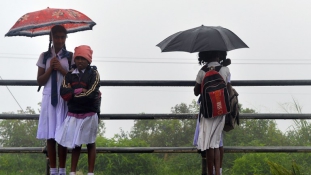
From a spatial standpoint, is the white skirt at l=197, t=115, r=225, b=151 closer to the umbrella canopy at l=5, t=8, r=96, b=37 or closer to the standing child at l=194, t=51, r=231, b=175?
the standing child at l=194, t=51, r=231, b=175

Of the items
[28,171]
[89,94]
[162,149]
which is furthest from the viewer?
[28,171]

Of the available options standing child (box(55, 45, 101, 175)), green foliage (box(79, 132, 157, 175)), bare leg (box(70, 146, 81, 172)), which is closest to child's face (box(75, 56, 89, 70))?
standing child (box(55, 45, 101, 175))

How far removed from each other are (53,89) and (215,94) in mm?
1656

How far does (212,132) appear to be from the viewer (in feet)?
22.0

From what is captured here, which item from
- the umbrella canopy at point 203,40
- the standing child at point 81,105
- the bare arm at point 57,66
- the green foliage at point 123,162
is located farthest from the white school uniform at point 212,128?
the bare arm at point 57,66

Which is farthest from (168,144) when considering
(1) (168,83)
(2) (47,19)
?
(2) (47,19)

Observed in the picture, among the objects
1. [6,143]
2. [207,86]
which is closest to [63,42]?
[207,86]

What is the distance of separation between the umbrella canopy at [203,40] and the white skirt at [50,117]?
4.01ft

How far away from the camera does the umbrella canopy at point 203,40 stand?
6.59 meters

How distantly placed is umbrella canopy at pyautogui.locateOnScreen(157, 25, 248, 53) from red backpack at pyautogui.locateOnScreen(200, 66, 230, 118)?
0.87 ft

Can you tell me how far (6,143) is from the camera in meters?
8.31

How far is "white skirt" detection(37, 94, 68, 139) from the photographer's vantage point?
6691 mm

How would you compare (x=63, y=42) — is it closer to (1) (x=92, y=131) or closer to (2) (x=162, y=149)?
(1) (x=92, y=131)

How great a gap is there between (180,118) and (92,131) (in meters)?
1.31
